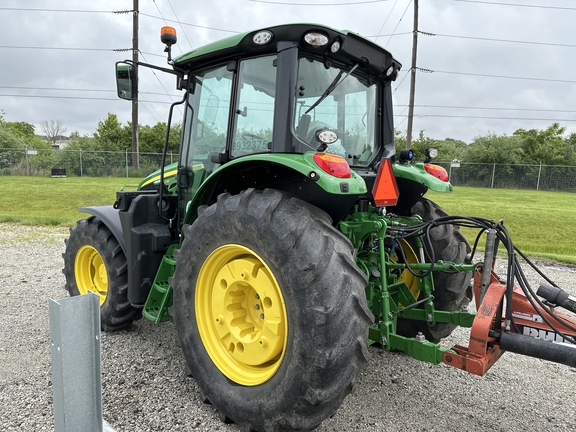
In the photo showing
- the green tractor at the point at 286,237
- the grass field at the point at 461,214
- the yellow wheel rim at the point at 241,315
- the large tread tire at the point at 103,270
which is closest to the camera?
the green tractor at the point at 286,237

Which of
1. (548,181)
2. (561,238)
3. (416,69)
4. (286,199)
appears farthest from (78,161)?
(548,181)

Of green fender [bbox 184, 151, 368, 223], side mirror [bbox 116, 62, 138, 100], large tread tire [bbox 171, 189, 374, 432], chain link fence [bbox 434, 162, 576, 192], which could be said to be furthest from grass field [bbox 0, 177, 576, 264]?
chain link fence [bbox 434, 162, 576, 192]

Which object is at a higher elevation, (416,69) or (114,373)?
(416,69)

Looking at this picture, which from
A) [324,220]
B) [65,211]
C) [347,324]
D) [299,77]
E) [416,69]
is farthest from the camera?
[416,69]

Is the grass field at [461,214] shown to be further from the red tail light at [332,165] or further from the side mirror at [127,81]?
the side mirror at [127,81]

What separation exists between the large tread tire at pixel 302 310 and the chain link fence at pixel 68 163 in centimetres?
2604

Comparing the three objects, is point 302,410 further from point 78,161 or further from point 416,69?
point 78,161

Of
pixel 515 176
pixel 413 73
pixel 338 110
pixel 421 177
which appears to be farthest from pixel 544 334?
pixel 515 176

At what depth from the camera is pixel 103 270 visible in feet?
13.5

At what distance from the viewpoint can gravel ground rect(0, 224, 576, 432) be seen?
8.49 feet

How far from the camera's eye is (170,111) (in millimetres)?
3469

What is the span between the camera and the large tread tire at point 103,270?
12.1 ft

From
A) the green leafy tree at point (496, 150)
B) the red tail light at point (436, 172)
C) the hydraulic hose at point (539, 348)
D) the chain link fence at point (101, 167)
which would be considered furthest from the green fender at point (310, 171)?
the green leafy tree at point (496, 150)

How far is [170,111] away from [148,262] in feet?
4.12
